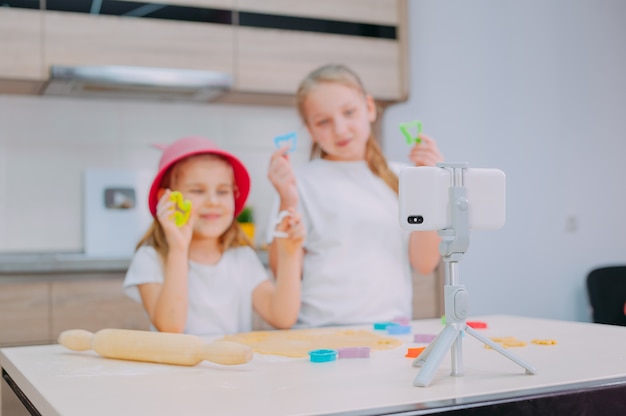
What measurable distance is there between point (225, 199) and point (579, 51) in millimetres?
3268

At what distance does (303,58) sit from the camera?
3680 mm

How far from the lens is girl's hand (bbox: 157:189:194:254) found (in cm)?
175

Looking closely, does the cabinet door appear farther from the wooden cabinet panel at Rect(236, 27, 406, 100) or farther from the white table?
the white table

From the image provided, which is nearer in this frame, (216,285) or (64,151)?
(216,285)

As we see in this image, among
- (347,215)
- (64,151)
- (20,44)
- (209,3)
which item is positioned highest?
(209,3)

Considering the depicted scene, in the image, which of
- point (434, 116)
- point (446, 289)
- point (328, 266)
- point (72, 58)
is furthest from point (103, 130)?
point (446, 289)

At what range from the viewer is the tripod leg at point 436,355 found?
109 centimetres

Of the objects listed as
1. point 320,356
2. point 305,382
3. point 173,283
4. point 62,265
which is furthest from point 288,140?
point 62,265

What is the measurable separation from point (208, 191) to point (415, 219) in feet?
2.87

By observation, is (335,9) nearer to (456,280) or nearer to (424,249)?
(424,249)

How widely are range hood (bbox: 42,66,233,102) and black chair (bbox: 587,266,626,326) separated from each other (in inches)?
77.7

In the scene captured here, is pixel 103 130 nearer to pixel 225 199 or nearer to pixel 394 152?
pixel 394 152

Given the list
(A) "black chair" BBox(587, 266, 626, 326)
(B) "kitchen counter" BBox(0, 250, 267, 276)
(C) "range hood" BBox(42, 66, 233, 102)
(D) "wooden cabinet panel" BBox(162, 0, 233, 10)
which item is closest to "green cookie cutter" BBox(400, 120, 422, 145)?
(B) "kitchen counter" BBox(0, 250, 267, 276)

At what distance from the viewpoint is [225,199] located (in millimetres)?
1978
